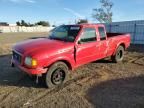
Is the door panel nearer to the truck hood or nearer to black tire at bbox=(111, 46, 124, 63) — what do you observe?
the truck hood

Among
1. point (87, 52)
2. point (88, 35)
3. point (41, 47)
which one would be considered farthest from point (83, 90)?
point (88, 35)

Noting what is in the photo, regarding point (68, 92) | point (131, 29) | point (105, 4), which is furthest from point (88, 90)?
point (105, 4)

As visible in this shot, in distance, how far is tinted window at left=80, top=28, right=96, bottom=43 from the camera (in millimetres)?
6875

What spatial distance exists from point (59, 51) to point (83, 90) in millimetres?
1330

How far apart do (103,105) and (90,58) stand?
104 inches

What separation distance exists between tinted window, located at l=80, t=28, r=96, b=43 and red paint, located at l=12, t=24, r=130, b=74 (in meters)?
0.12

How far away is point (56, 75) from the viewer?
6145 millimetres

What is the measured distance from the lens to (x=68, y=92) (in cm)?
566

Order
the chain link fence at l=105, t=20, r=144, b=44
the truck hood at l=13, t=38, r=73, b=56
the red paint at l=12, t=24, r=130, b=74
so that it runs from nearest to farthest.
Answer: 1. the red paint at l=12, t=24, r=130, b=74
2. the truck hood at l=13, t=38, r=73, b=56
3. the chain link fence at l=105, t=20, r=144, b=44

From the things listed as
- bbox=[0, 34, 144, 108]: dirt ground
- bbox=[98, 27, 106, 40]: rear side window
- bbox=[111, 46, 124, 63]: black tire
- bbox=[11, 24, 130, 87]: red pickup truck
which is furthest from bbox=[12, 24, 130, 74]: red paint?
bbox=[111, 46, 124, 63]: black tire

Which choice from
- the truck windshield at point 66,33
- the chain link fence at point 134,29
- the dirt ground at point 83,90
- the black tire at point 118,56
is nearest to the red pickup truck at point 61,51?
the truck windshield at point 66,33

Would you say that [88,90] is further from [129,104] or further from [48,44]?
[48,44]

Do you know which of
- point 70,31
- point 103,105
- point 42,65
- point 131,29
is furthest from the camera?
point 131,29

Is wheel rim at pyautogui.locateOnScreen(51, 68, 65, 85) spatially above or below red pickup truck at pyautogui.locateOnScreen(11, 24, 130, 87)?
below
